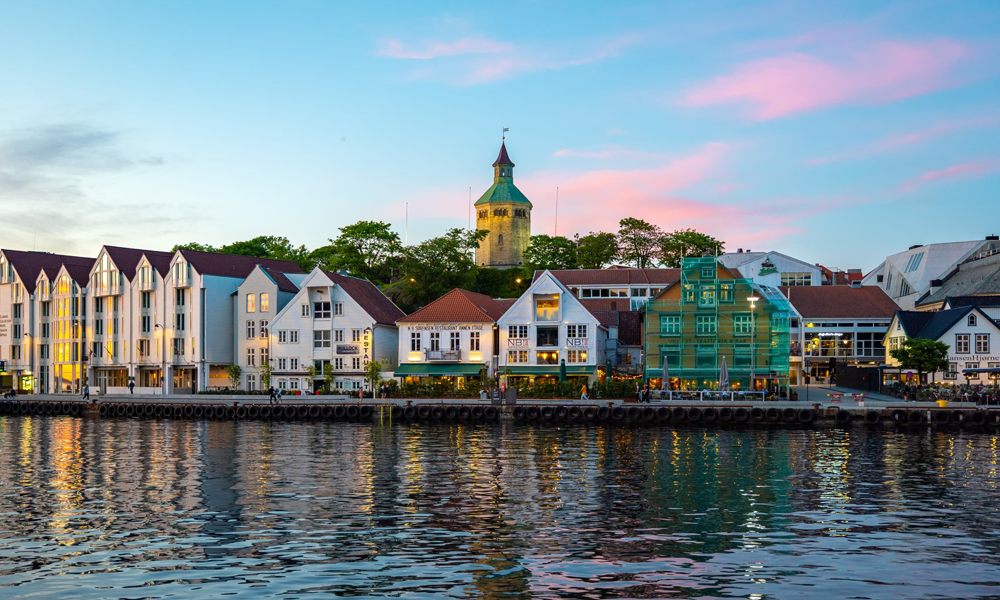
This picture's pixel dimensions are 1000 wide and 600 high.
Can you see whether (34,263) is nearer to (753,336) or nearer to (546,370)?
(546,370)

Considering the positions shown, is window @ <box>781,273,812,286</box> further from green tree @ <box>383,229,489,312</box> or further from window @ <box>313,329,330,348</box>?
window @ <box>313,329,330,348</box>

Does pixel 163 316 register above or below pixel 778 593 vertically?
above

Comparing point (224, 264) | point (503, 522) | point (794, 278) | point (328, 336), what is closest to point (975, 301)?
point (794, 278)

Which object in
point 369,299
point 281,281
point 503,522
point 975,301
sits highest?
point 281,281

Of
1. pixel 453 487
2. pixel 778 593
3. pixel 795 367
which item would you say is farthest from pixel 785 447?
pixel 795 367

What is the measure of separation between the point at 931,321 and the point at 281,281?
67.3 meters

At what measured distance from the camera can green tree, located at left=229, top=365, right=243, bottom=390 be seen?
4035 inches

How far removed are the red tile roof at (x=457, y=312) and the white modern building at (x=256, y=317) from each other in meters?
15.8

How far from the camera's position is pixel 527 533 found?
26.8 meters

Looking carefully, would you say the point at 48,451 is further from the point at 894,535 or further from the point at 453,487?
the point at 894,535

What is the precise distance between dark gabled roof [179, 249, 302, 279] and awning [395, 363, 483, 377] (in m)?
24.2

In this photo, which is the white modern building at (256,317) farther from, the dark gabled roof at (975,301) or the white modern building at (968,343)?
the dark gabled roof at (975,301)

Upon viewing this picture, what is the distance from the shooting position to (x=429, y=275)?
121375 mm

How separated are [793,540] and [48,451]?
41.2 metres
